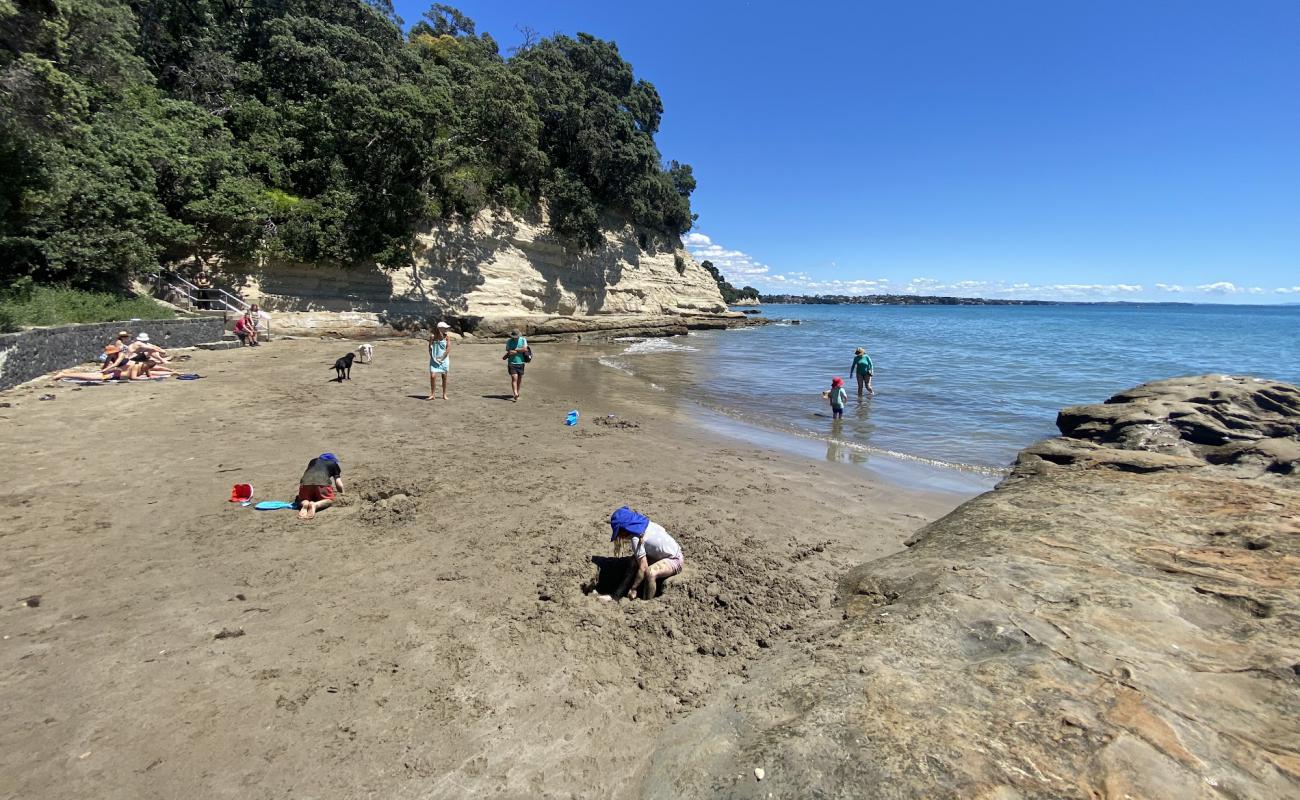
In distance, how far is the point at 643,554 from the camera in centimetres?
483

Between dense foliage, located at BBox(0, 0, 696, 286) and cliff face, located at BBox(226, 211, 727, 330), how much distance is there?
3.57ft

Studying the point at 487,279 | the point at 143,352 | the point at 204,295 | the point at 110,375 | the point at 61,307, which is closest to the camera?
the point at 110,375

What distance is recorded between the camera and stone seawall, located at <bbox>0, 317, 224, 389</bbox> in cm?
1052

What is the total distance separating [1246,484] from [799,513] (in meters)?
5.02

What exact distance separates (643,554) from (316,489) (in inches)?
156

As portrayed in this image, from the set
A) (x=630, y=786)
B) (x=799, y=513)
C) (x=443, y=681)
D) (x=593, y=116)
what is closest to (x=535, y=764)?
(x=630, y=786)

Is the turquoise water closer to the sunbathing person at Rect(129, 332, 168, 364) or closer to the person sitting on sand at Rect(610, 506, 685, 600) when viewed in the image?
the person sitting on sand at Rect(610, 506, 685, 600)

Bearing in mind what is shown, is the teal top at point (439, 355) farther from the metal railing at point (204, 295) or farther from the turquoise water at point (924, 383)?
the metal railing at point (204, 295)

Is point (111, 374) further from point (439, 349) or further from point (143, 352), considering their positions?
point (439, 349)

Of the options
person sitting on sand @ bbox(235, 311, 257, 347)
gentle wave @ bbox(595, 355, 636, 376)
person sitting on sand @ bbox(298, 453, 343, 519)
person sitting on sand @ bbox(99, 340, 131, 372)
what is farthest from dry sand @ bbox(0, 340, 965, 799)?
gentle wave @ bbox(595, 355, 636, 376)

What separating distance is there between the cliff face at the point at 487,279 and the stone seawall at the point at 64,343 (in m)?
6.43

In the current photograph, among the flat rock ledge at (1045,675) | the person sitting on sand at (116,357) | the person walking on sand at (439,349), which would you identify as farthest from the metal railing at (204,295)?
the flat rock ledge at (1045,675)

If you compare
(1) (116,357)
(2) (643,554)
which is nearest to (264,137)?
(1) (116,357)

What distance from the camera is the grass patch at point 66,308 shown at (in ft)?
39.0
